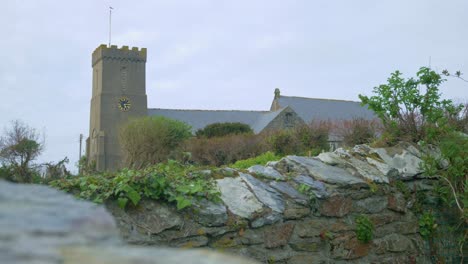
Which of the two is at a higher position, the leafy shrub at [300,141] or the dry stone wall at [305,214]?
the leafy shrub at [300,141]

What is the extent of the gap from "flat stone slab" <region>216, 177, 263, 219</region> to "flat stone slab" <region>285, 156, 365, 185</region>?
2.32 feet

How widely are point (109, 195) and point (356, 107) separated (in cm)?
4643

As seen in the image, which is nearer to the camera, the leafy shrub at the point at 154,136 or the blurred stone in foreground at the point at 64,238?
the blurred stone in foreground at the point at 64,238

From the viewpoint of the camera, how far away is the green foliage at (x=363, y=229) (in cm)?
461

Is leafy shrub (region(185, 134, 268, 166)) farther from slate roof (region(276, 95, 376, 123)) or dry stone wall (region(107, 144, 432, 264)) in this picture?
slate roof (region(276, 95, 376, 123))

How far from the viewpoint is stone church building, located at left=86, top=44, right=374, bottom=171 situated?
47344 mm

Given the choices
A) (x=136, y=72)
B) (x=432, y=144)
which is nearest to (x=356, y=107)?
(x=136, y=72)

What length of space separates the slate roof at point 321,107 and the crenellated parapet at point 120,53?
1454cm

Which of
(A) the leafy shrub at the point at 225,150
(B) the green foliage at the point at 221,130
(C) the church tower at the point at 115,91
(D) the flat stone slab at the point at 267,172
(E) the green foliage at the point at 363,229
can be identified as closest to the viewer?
(E) the green foliage at the point at 363,229

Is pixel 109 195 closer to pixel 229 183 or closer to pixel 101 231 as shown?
pixel 229 183

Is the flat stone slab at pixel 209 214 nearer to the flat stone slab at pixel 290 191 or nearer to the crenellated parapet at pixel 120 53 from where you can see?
the flat stone slab at pixel 290 191

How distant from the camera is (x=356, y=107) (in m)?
48.7

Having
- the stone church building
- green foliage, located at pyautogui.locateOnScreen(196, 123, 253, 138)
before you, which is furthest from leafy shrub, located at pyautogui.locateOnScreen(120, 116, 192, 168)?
the stone church building

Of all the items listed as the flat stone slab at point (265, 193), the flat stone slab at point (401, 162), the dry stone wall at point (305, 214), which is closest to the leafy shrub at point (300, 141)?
the flat stone slab at point (401, 162)
